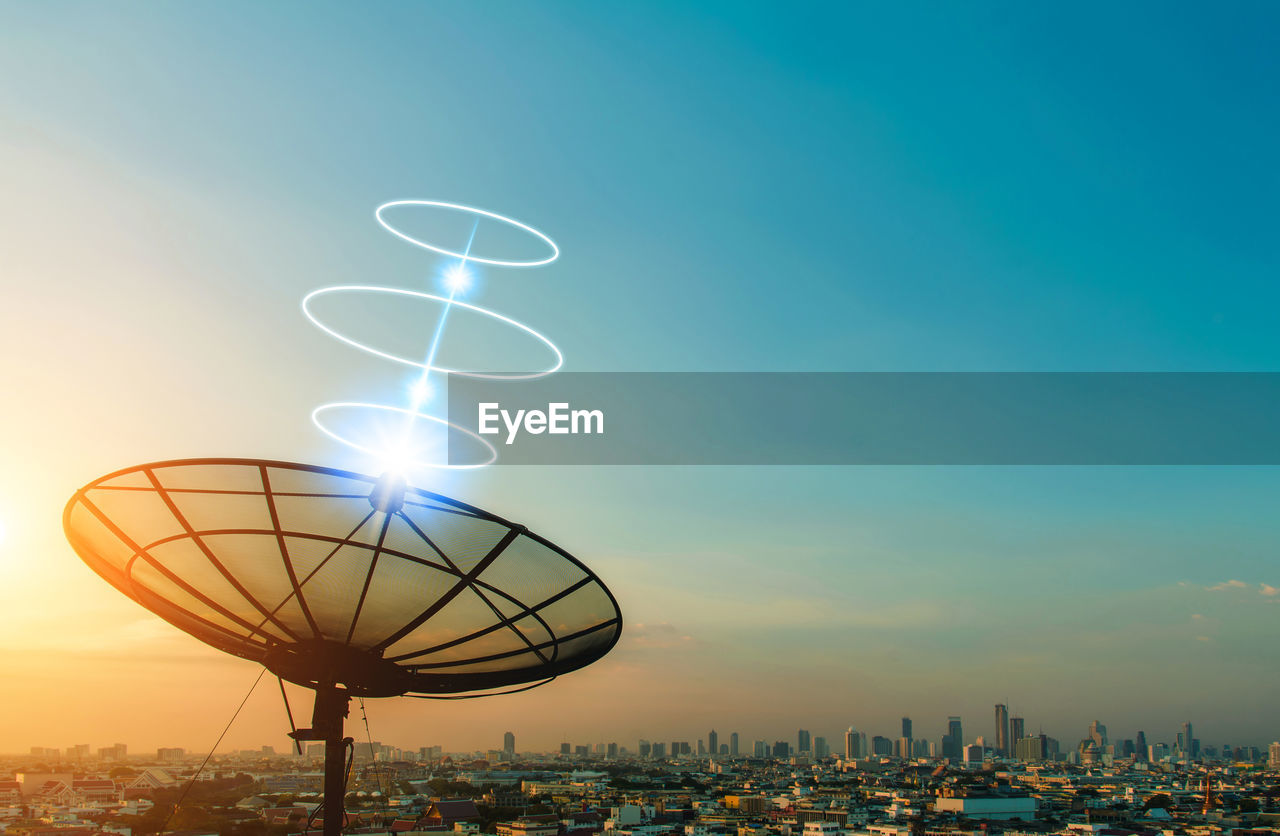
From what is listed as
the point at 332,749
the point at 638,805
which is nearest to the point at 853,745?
the point at 638,805

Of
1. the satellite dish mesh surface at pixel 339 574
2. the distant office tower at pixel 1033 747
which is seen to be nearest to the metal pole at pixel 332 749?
the satellite dish mesh surface at pixel 339 574

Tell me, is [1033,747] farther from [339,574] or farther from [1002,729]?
[339,574]

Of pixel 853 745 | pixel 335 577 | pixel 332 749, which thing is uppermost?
pixel 335 577

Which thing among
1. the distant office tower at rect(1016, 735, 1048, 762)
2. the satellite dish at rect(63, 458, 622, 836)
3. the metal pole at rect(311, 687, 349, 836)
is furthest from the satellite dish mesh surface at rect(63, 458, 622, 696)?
the distant office tower at rect(1016, 735, 1048, 762)

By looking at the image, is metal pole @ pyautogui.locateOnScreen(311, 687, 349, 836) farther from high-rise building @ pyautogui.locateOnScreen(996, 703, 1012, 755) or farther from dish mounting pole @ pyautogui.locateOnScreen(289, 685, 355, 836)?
high-rise building @ pyautogui.locateOnScreen(996, 703, 1012, 755)

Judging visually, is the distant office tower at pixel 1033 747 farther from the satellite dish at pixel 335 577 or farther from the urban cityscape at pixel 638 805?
the satellite dish at pixel 335 577
